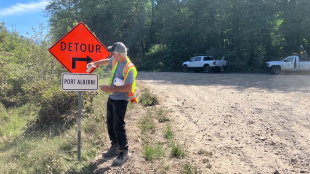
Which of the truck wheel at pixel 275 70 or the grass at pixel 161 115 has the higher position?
the truck wheel at pixel 275 70

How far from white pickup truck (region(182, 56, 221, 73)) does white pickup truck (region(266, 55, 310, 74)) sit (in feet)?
15.5

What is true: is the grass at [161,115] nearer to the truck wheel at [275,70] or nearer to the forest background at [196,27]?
the truck wheel at [275,70]

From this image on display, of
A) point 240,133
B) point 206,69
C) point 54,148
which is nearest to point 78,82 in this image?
point 54,148

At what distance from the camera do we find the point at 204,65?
25250mm

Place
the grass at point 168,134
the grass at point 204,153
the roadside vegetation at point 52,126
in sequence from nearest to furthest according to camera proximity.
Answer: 1. the roadside vegetation at point 52,126
2. the grass at point 204,153
3. the grass at point 168,134

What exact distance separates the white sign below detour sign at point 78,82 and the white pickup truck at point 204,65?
2136 centimetres

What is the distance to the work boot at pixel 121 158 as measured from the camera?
402 cm

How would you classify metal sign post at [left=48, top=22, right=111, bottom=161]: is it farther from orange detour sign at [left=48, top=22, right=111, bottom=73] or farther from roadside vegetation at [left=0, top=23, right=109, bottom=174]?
roadside vegetation at [left=0, top=23, right=109, bottom=174]

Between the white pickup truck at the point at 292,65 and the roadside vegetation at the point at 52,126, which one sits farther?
the white pickup truck at the point at 292,65

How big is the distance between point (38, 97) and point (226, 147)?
4823 millimetres

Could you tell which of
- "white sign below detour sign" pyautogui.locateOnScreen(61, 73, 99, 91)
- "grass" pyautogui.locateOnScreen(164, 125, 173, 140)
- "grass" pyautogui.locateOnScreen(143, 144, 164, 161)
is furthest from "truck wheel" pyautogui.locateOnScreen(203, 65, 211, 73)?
"white sign below detour sign" pyautogui.locateOnScreen(61, 73, 99, 91)

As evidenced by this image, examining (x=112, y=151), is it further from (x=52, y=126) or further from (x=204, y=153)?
(x=52, y=126)

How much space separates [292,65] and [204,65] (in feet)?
25.1

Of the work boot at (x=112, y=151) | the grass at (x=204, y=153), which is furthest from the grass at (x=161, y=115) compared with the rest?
the work boot at (x=112, y=151)
